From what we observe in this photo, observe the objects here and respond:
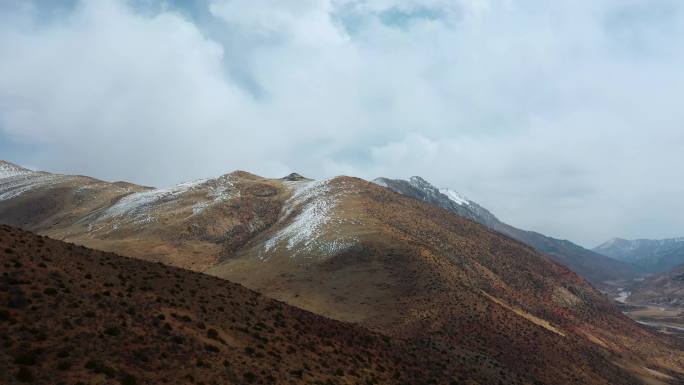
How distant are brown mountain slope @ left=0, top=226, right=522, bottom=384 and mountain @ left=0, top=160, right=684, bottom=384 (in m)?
19.5

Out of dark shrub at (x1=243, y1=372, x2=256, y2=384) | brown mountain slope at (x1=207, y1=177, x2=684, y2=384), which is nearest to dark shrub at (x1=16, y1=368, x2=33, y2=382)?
dark shrub at (x1=243, y1=372, x2=256, y2=384)

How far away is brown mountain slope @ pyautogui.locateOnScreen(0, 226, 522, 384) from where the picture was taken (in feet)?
75.8

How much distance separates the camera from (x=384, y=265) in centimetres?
8181

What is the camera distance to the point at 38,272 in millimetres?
29609

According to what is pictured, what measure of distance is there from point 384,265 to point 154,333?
56.9m

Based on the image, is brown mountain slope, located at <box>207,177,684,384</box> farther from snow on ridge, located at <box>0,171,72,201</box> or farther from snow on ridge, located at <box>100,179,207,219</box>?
snow on ridge, located at <box>0,171,72,201</box>

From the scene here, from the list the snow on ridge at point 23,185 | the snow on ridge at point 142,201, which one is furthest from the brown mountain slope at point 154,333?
the snow on ridge at point 23,185

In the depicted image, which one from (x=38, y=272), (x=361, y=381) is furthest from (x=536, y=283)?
(x=38, y=272)

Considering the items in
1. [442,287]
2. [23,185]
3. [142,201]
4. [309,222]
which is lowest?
[442,287]

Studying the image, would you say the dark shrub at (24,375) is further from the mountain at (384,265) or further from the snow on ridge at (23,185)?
the snow on ridge at (23,185)

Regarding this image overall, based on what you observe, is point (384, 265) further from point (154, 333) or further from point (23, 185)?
point (23, 185)

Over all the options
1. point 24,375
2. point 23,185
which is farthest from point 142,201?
point 24,375

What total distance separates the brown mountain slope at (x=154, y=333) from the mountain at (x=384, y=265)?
768 inches

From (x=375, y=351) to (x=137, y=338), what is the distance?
82.8 ft
